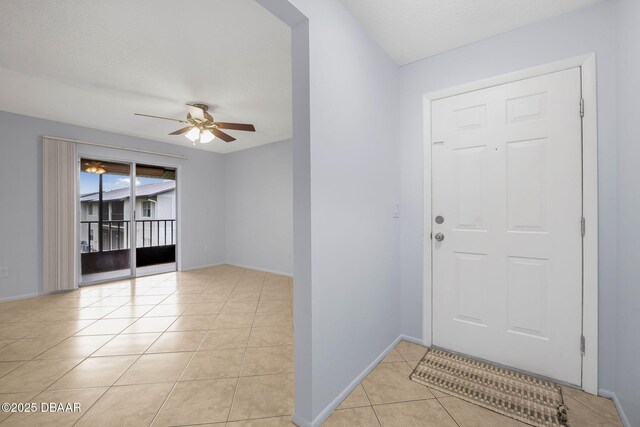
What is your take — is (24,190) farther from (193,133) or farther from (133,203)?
(193,133)

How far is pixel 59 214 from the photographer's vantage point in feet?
12.6

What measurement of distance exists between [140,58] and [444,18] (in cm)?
250

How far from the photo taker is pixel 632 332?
140cm

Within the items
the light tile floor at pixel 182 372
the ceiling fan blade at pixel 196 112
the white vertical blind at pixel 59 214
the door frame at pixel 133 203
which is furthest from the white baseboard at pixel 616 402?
the white vertical blind at pixel 59 214

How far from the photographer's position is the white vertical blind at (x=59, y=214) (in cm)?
372

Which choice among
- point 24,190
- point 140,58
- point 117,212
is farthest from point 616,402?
point 117,212

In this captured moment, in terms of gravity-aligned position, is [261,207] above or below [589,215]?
above

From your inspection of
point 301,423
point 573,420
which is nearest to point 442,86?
point 573,420

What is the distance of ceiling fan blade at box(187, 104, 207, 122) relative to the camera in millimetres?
3117

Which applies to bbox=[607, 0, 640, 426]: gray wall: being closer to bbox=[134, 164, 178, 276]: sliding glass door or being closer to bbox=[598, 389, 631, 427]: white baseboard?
bbox=[598, 389, 631, 427]: white baseboard

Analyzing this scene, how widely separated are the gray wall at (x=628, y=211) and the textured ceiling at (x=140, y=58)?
2.12m

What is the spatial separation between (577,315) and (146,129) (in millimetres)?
5606

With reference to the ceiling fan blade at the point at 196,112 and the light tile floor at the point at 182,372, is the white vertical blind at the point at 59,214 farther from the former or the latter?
the ceiling fan blade at the point at 196,112

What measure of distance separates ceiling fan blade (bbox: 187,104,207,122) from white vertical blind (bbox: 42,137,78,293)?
7.73 ft
